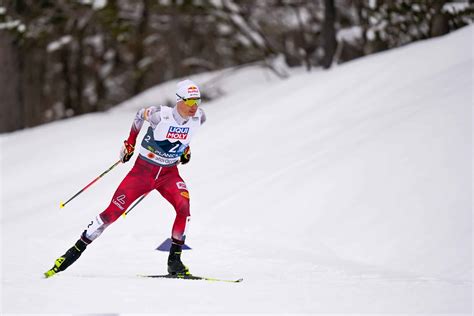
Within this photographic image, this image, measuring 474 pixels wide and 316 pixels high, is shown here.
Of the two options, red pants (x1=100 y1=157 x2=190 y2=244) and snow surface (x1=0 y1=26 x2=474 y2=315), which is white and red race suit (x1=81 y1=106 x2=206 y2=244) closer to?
red pants (x1=100 y1=157 x2=190 y2=244)

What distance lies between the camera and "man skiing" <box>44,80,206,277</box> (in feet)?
21.2

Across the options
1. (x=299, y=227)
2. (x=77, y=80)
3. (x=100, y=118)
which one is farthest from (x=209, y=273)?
(x=77, y=80)

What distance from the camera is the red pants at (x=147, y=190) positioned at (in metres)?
6.54

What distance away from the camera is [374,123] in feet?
34.6

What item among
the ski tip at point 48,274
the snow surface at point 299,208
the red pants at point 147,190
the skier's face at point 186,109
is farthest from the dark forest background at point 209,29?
the ski tip at point 48,274

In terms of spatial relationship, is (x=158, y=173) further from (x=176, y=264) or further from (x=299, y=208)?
(x=299, y=208)

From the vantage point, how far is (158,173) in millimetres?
6598

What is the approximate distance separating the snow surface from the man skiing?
1.19 feet

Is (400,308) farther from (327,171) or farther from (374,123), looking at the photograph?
(374,123)

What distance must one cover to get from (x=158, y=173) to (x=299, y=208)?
9.12 feet

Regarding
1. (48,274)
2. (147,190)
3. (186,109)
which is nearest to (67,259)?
(48,274)

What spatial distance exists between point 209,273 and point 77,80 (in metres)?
20.9

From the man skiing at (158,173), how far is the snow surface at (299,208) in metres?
0.36

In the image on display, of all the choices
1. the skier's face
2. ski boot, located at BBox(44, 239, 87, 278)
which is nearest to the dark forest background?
the skier's face
